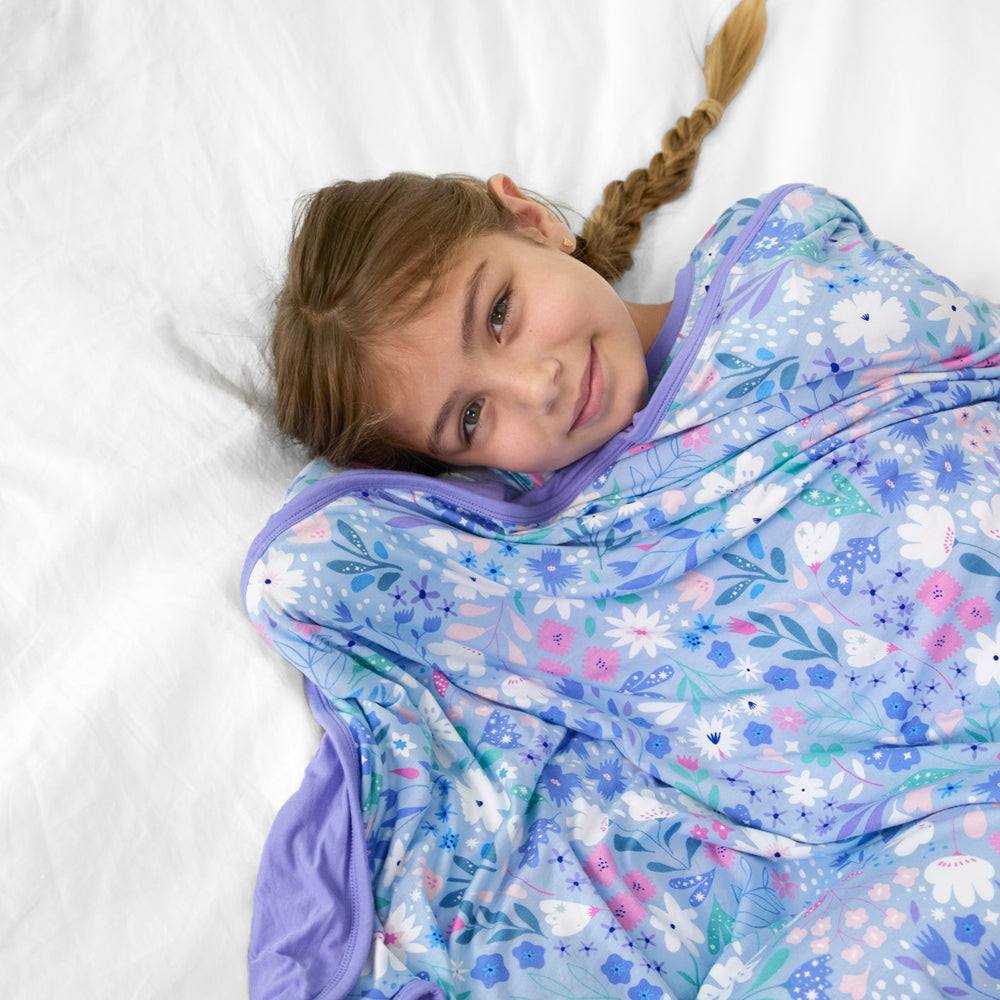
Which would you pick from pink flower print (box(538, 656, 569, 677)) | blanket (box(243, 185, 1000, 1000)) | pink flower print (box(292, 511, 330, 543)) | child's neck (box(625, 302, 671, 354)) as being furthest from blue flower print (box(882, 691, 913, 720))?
pink flower print (box(292, 511, 330, 543))

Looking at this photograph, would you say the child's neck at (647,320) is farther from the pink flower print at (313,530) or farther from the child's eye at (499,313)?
the pink flower print at (313,530)

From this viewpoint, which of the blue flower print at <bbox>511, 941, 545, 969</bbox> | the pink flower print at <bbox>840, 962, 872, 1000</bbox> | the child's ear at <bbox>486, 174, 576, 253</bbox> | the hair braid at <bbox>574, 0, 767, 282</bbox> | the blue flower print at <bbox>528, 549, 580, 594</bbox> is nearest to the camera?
the pink flower print at <bbox>840, 962, 872, 1000</bbox>

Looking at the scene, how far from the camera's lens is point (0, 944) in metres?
0.75

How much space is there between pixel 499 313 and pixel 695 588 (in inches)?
13.4

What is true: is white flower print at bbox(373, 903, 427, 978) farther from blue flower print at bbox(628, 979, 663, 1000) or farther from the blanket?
Answer: blue flower print at bbox(628, 979, 663, 1000)

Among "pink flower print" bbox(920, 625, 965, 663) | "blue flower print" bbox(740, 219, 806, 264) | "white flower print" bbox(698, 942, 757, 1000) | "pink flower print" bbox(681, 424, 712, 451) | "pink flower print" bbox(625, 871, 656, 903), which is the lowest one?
"white flower print" bbox(698, 942, 757, 1000)

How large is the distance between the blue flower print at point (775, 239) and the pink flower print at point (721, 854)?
1.98 feet

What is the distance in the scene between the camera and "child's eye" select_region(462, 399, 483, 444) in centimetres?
103

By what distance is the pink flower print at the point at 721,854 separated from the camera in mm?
940

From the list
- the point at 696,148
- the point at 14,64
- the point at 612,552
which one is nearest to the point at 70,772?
the point at 612,552

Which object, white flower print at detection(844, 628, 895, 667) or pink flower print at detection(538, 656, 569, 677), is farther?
pink flower print at detection(538, 656, 569, 677)

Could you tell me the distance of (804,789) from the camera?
938 mm

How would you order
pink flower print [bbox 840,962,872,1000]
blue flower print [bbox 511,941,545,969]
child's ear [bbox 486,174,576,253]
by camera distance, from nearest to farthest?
1. pink flower print [bbox 840,962,872,1000]
2. blue flower print [bbox 511,941,545,969]
3. child's ear [bbox 486,174,576,253]

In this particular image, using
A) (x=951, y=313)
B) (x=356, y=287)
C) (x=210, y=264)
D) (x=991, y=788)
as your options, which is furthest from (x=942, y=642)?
(x=210, y=264)
